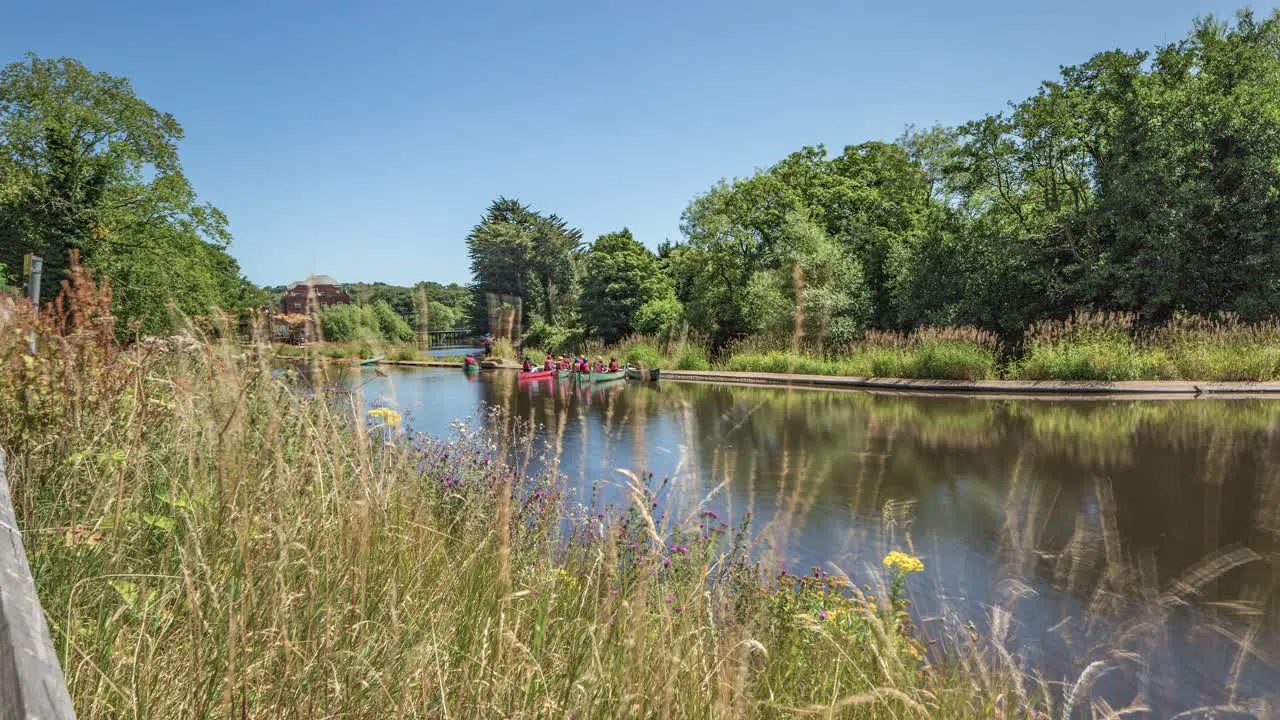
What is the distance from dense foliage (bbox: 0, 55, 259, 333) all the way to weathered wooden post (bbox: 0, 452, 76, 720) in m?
23.1

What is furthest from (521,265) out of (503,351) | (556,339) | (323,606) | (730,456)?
(323,606)

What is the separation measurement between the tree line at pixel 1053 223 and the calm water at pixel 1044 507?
215 inches

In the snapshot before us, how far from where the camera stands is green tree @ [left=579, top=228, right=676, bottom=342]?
3278cm

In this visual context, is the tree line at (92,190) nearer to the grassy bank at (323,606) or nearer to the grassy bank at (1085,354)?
the grassy bank at (1085,354)

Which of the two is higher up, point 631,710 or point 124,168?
point 124,168

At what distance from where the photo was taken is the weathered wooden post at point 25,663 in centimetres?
43

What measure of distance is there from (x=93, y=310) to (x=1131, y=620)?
5.72m

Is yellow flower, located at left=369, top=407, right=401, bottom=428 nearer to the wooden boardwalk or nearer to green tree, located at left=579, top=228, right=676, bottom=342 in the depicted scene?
the wooden boardwalk

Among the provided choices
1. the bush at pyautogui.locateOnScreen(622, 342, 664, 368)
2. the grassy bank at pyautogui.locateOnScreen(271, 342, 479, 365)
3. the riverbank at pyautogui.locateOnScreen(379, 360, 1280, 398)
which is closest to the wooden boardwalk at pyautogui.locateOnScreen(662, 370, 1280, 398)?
the riverbank at pyautogui.locateOnScreen(379, 360, 1280, 398)

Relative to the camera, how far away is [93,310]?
3.63m

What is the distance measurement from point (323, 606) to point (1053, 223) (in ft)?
69.7

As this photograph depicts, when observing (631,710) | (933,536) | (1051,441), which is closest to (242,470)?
(631,710)

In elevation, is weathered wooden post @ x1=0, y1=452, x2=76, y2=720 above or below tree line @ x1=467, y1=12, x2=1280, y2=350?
below

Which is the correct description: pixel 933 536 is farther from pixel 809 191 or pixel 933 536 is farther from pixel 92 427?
pixel 809 191
